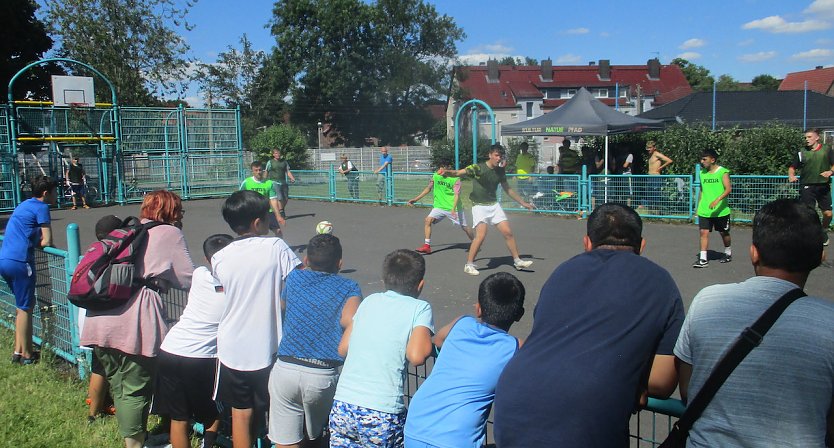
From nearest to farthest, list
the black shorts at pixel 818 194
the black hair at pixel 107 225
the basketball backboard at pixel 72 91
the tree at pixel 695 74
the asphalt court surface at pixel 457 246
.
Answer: the black hair at pixel 107 225 → the asphalt court surface at pixel 457 246 → the black shorts at pixel 818 194 → the basketball backboard at pixel 72 91 → the tree at pixel 695 74

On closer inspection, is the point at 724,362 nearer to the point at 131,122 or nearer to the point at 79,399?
the point at 79,399

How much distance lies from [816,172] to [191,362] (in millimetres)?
11060

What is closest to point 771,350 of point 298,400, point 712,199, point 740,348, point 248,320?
point 740,348

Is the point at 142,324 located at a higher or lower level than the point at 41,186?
lower

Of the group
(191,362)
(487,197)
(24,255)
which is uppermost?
(487,197)

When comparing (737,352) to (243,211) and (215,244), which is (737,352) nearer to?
(243,211)

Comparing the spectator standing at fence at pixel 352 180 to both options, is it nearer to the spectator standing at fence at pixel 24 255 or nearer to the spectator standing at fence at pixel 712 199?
the spectator standing at fence at pixel 712 199

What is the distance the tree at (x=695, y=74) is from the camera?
90938 mm

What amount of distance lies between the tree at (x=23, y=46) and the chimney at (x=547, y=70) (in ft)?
168

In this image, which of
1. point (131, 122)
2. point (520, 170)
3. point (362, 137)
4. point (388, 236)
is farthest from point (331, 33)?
point (388, 236)

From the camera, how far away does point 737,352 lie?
85.3 inches

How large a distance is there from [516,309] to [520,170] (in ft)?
52.7

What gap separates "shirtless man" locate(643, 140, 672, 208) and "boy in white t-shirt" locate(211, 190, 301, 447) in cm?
1327

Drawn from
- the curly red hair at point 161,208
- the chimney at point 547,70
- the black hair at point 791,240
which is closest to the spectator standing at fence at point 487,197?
the curly red hair at point 161,208
